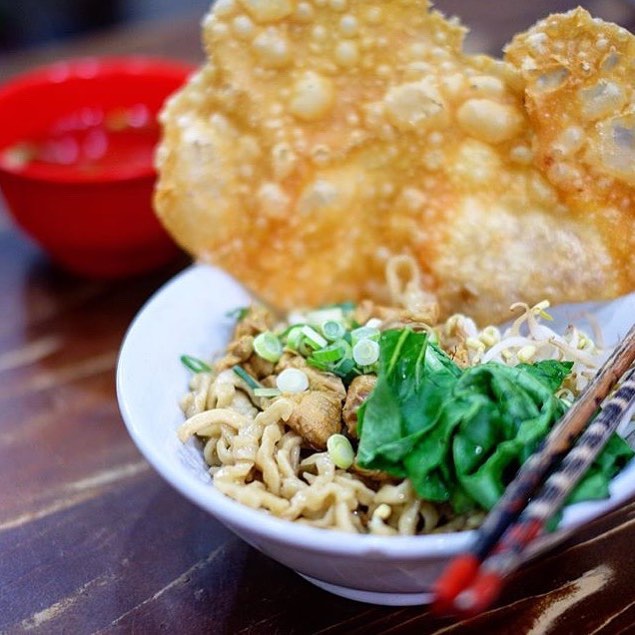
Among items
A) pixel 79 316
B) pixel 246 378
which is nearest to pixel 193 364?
pixel 246 378

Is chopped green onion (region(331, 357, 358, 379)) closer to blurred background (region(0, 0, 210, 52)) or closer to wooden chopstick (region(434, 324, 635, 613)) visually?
wooden chopstick (region(434, 324, 635, 613))

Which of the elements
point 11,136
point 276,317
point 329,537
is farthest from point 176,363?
point 11,136

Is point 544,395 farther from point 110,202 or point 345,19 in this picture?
point 110,202

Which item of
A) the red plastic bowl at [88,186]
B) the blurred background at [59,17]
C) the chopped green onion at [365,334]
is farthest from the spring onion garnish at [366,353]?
the blurred background at [59,17]

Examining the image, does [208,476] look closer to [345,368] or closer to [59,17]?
[345,368]

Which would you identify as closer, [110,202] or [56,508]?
[56,508]

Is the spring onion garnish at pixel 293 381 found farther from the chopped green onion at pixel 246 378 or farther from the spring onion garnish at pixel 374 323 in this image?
the spring onion garnish at pixel 374 323
